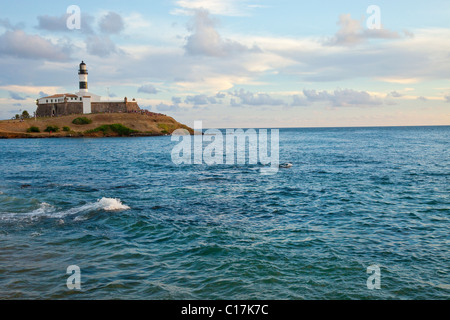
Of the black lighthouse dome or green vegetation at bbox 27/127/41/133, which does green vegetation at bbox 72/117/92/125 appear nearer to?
green vegetation at bbox 27/127/41/133

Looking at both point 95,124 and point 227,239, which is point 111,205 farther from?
point 95,124

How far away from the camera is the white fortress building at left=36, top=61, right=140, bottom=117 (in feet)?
469

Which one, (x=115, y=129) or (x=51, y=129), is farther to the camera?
(x=115, y=129)

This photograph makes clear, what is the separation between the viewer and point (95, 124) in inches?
5098

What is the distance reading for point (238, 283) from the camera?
11320 mm

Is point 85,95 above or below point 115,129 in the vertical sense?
above

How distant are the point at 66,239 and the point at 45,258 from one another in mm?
2161

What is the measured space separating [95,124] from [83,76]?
994 inches

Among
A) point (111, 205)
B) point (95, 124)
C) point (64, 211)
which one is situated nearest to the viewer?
point (64, 211)

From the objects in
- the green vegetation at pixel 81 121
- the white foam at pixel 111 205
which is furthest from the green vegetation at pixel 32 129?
the white foam at pixel 111 205
